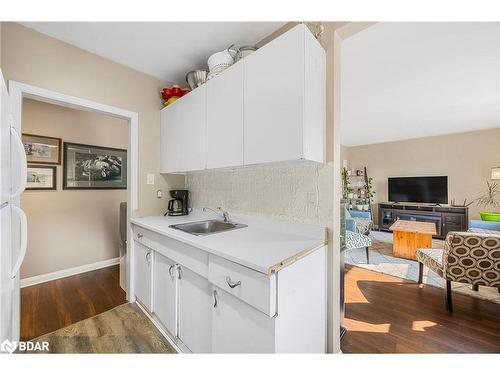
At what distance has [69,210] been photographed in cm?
268

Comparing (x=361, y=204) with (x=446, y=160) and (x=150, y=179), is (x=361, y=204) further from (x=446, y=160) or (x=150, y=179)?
(x=150, y=179)

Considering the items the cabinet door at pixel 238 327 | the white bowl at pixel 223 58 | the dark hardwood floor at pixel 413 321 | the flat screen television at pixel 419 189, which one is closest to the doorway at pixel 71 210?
the cabinet door at pixel 238 327

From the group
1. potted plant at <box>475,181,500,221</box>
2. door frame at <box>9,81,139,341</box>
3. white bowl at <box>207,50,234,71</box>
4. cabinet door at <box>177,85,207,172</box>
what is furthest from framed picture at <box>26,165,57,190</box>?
potted plant at <box>475,181,500,221</box>

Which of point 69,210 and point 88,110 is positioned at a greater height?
point 88,110

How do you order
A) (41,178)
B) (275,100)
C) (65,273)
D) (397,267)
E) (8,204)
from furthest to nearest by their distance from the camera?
(397,267), (65,273), (41,178), (275,100), (8,204)

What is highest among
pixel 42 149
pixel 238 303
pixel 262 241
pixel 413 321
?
pixel 42 149

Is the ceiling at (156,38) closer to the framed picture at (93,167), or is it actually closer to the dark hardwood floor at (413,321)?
the framed picture at (93,167)

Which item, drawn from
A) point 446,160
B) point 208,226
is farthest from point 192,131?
point 446,160

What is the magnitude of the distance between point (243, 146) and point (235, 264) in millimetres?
727

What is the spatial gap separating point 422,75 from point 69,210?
4.37 m

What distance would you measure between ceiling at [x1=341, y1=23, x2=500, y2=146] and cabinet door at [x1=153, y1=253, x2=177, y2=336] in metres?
2.26
